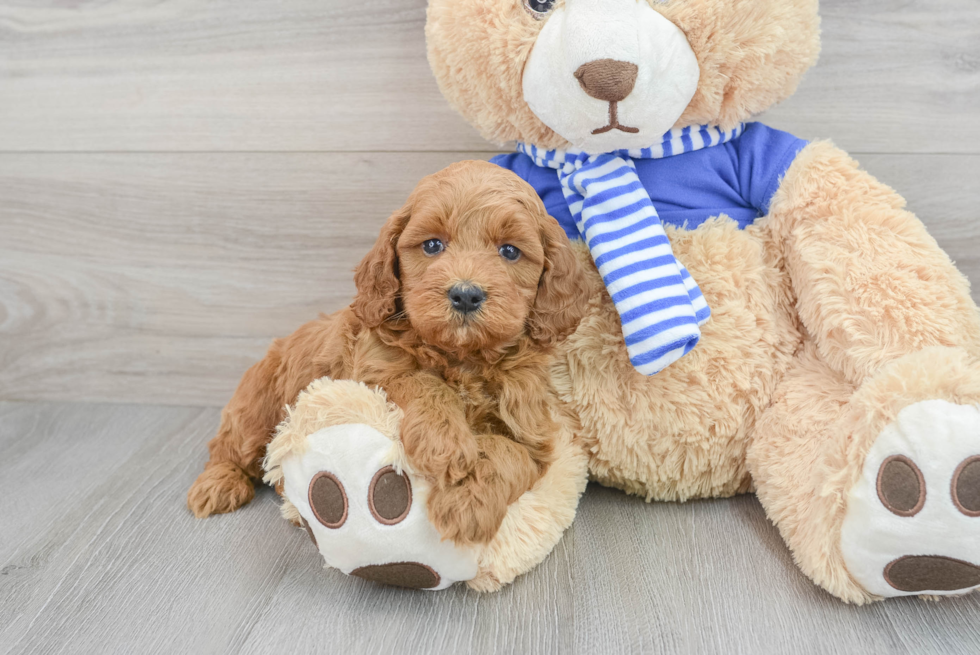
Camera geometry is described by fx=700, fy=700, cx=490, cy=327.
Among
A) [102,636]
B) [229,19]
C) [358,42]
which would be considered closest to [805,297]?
[358,42]

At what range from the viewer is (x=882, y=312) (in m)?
0.97

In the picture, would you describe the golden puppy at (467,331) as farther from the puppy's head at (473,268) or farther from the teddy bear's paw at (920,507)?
the teddy bear's paw at (920,507)

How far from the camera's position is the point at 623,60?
93cm

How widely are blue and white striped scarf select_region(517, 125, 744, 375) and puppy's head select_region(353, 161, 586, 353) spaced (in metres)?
0.09

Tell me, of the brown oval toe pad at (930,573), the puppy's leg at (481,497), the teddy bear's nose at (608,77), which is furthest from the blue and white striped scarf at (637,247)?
the brown oval toe pad at (930,573)

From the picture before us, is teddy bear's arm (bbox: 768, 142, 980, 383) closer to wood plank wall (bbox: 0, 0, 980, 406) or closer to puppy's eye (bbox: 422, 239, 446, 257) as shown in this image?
wood plank wall (bbox: 0, 0, 980, 406)

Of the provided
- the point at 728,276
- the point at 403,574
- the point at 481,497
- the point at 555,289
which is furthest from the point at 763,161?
the point at 403,574

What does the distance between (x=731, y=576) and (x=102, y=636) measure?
0.83m

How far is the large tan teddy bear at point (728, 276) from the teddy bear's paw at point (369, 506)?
35 cm

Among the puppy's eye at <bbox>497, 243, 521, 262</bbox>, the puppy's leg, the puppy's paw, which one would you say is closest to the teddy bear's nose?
the puppy's eye at <bbox>497, 243, 521, 262</bbox>

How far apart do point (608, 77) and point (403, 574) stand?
2.30 ft

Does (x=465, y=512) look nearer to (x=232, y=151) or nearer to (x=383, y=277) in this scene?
(x=383, y=277)

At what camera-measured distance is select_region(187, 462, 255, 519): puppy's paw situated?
1194 mm

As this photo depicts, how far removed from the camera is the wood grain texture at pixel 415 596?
0.86 m
